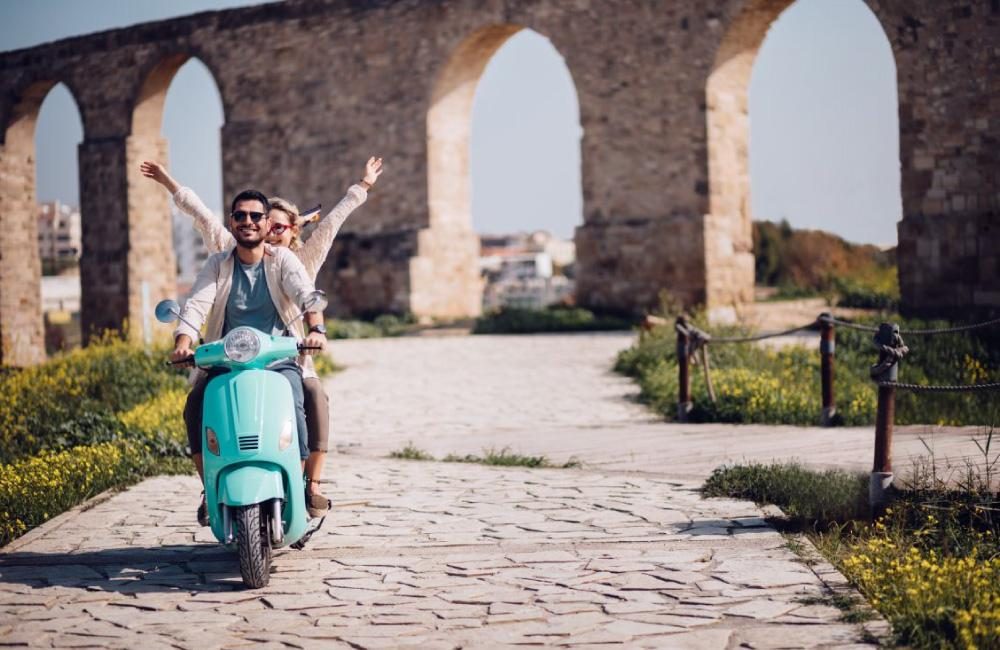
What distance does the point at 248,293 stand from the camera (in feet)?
16.6

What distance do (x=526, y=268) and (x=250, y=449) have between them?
74.8 metres

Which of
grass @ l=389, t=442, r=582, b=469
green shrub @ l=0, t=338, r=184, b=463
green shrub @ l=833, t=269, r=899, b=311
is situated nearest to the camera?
grass @ l=389, t=442, r=582, b=469

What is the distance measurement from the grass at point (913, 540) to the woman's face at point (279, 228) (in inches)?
90.7

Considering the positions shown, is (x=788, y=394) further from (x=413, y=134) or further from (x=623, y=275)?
(x=413, y=134)

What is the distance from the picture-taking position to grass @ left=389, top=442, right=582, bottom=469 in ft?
23.3

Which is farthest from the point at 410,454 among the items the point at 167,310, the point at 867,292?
the point at 867,292

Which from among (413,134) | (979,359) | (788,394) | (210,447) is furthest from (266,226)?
(413,134)

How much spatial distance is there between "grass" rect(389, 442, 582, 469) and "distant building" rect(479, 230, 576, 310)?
29357mm

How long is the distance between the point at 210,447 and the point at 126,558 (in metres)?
0.77

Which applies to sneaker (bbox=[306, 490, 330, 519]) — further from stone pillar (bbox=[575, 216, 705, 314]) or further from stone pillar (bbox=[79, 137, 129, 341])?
stone pillar (bbox=[79, 137, 129, 341])

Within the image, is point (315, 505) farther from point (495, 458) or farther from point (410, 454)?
point (410, 454)

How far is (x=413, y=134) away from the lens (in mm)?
19469

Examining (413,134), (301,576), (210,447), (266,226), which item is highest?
Answer: (413,134)

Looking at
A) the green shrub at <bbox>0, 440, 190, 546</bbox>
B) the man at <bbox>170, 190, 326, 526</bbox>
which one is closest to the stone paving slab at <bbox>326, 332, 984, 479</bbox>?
the green shrub at <bbox>0, 440, 190, 546</bbox>
